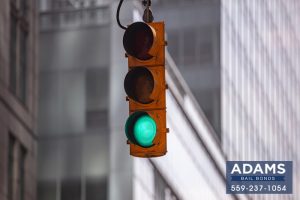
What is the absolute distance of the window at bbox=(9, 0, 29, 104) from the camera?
1639 inches

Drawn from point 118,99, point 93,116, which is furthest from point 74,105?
point 118,99

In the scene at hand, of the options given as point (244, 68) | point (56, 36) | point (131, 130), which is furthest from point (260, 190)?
point (131, 130)

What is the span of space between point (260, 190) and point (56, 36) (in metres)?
15.2

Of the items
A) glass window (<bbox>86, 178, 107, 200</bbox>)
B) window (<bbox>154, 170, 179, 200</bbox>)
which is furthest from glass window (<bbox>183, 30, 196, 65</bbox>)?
glass window (<bbox>86, 178, 107, 200</bbox>)

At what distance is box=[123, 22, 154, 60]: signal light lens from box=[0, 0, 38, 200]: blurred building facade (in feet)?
98.1

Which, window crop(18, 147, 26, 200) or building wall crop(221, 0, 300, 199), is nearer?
window crop(18, 147, 26, 200)

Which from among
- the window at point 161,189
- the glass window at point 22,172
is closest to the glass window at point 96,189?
the window at point 161,189

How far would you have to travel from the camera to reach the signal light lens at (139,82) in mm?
8883

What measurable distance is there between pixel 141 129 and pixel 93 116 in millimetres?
39770

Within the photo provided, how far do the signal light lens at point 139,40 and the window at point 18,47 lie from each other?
32295 millimetres

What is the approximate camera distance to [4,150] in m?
39.0

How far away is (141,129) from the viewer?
8.99 metres
